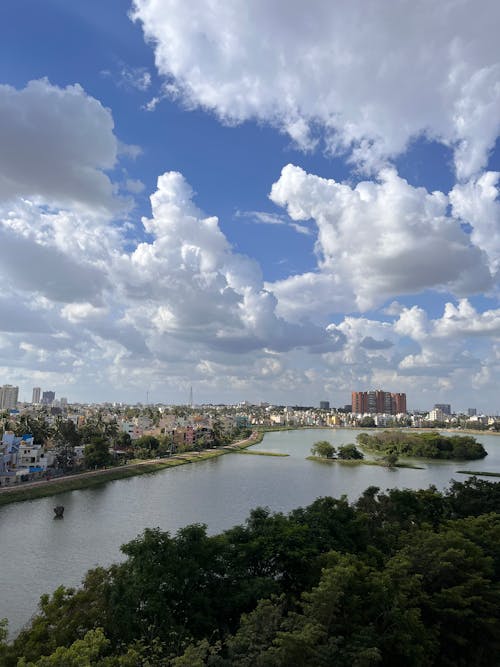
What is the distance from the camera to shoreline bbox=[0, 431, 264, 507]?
33.6 m

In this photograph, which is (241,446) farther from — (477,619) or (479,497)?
(477,619)

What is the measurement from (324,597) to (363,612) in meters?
1.83

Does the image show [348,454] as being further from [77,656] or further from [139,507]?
[77,656]

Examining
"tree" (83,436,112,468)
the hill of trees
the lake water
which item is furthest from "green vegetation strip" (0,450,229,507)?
the hill of trees

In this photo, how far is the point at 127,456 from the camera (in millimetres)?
56812

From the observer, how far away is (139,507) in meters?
31.2

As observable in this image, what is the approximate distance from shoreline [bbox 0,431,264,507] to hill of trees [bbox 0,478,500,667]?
24.0 m

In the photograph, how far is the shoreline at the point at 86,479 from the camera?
3359cm

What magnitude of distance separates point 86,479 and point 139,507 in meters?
11.5

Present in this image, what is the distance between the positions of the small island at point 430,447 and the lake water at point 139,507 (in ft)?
34.9

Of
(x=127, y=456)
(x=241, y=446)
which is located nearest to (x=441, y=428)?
(x=241, y=446)

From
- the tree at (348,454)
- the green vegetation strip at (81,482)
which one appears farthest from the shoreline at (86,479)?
the tree at (348,454)

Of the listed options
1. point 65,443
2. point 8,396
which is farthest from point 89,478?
point 8,396

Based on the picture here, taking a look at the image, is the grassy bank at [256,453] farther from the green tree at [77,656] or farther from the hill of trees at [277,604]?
the green tree at [77,656]
